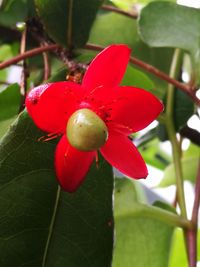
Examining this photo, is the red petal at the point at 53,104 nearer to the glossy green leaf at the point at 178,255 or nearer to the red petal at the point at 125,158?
the red petal at the point at 125,158

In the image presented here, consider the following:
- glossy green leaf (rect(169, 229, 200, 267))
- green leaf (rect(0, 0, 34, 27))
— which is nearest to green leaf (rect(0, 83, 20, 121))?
green leaf (rect(0, 0, 34, 27))

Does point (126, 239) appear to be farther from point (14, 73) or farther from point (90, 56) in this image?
point (14, 73)

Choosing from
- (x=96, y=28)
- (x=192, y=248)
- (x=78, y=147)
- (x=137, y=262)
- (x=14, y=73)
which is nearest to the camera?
(x=78, y=147)

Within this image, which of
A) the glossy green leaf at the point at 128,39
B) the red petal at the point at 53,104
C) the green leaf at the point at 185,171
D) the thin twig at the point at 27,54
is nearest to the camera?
the red petal at the point at 53,104

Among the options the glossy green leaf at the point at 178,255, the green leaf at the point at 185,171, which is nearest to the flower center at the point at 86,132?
the green leaf at the point at 185,171

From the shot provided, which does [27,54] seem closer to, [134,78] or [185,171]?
[134,78]

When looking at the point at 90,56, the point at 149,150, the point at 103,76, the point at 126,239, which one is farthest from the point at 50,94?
the point at 149,150
